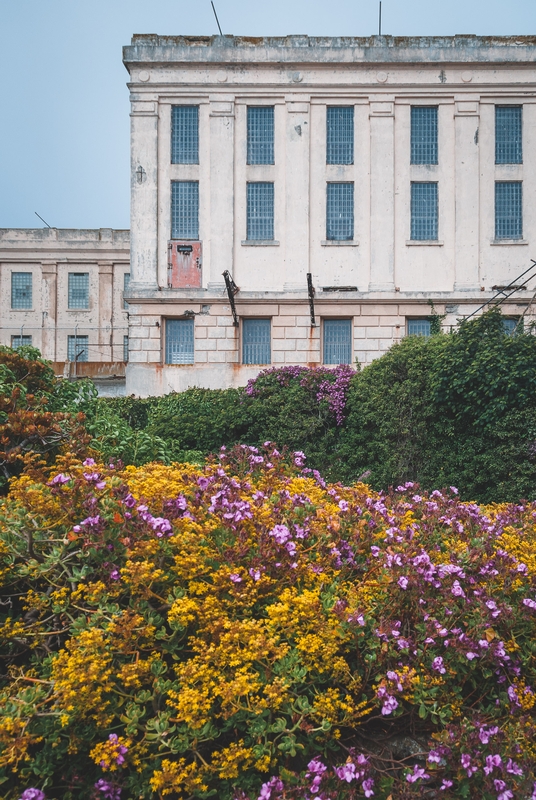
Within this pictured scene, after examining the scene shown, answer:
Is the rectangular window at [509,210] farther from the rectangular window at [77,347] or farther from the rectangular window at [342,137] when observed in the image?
the rectangular window at [77,347]

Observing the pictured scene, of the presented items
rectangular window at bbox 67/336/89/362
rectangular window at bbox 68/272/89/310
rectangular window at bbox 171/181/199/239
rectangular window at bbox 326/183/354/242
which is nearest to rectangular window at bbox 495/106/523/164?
rectangular window at bbox 326/183/354/242

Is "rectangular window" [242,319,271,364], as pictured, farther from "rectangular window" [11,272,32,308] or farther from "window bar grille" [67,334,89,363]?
"rectangular window" [11,272,32,308]

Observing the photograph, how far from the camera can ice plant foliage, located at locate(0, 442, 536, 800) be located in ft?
12.2

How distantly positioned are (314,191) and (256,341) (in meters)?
6.03

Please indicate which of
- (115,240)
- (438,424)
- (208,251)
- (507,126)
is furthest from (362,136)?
(115,240)

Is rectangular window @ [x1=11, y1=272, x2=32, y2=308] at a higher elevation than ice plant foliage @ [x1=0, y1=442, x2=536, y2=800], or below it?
higher

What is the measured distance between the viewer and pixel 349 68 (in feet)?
83.5

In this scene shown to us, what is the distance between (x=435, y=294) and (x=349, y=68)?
902 centimetres

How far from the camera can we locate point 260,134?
84.4 feet

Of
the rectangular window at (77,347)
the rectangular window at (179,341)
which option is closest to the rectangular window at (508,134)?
the rectangular window at (179,341)

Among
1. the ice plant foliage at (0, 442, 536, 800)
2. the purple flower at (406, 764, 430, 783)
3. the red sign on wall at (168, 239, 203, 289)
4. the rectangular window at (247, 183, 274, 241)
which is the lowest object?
the purple flower at (406, 764, 430, 783)

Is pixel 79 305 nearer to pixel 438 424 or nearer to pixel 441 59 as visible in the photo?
pixel 441 59

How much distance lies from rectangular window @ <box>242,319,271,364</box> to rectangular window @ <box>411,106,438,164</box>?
27.5 ft

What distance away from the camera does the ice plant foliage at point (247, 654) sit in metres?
3.71
